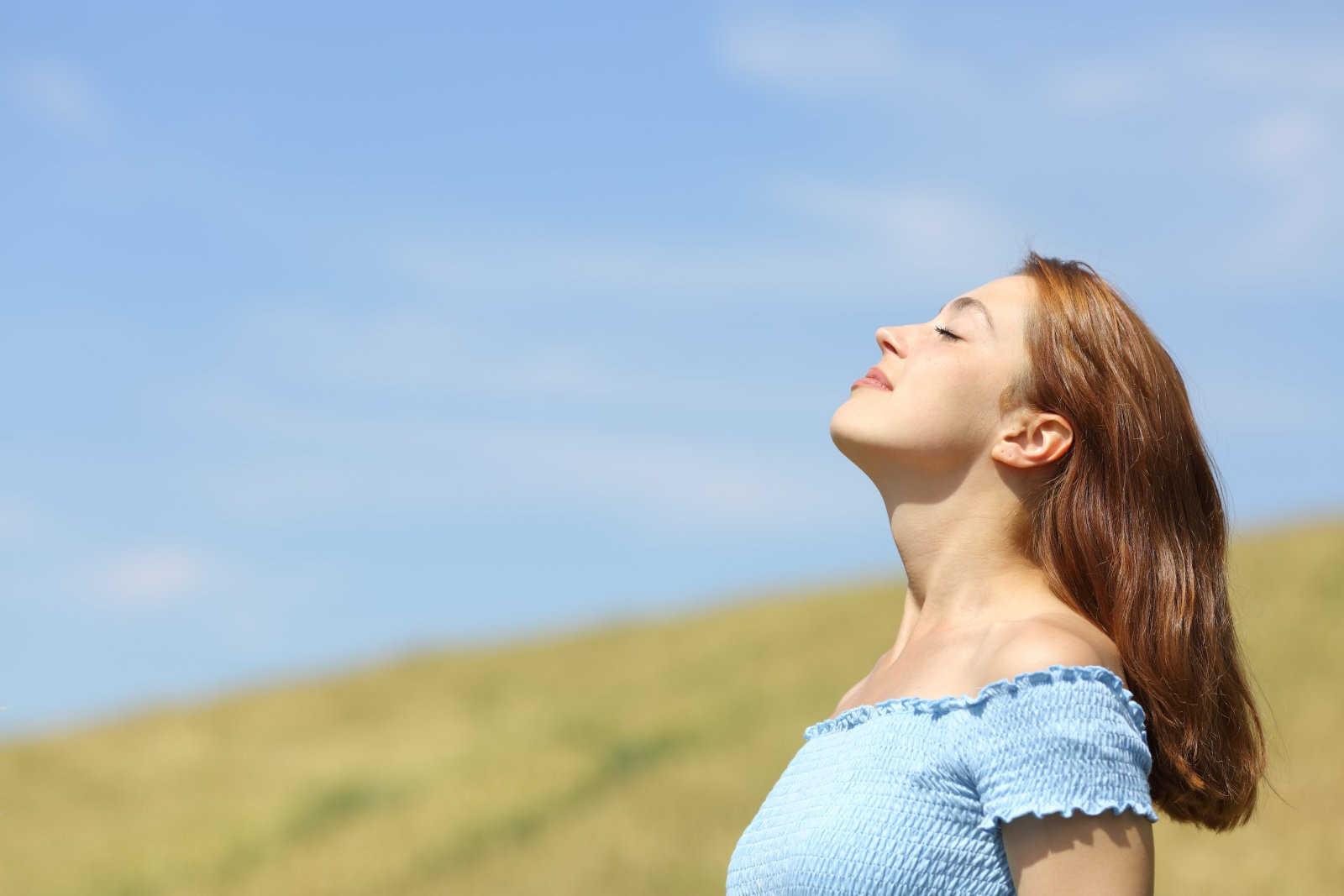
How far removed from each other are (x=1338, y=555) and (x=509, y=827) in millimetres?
11777

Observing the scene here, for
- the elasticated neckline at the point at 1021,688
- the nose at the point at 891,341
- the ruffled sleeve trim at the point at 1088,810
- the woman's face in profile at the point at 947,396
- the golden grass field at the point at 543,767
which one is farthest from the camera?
the golden grass field at the point at 543,767

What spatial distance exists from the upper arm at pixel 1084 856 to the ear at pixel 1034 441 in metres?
0.87

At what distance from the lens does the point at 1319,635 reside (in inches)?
653

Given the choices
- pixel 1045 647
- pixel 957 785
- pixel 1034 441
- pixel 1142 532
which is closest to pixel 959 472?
pixel 1034 441

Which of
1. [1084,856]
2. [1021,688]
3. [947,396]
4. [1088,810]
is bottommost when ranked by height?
[1084,856]

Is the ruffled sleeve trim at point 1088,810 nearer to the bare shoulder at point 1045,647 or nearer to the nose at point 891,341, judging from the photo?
the bare shoulder at point 1045,647

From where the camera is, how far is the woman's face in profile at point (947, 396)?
344cm

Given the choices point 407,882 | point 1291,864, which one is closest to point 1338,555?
point 1291,864

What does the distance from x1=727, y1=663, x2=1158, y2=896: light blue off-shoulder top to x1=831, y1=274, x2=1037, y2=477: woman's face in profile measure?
2.00 feet

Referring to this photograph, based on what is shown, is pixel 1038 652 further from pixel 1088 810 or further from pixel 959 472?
pixel 959 472

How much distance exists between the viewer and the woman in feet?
10.2

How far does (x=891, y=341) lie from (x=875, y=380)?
0.35 feet

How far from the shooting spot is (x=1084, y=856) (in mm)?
2934

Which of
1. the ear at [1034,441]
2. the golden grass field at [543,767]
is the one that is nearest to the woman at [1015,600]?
the ear at [1034,441]
